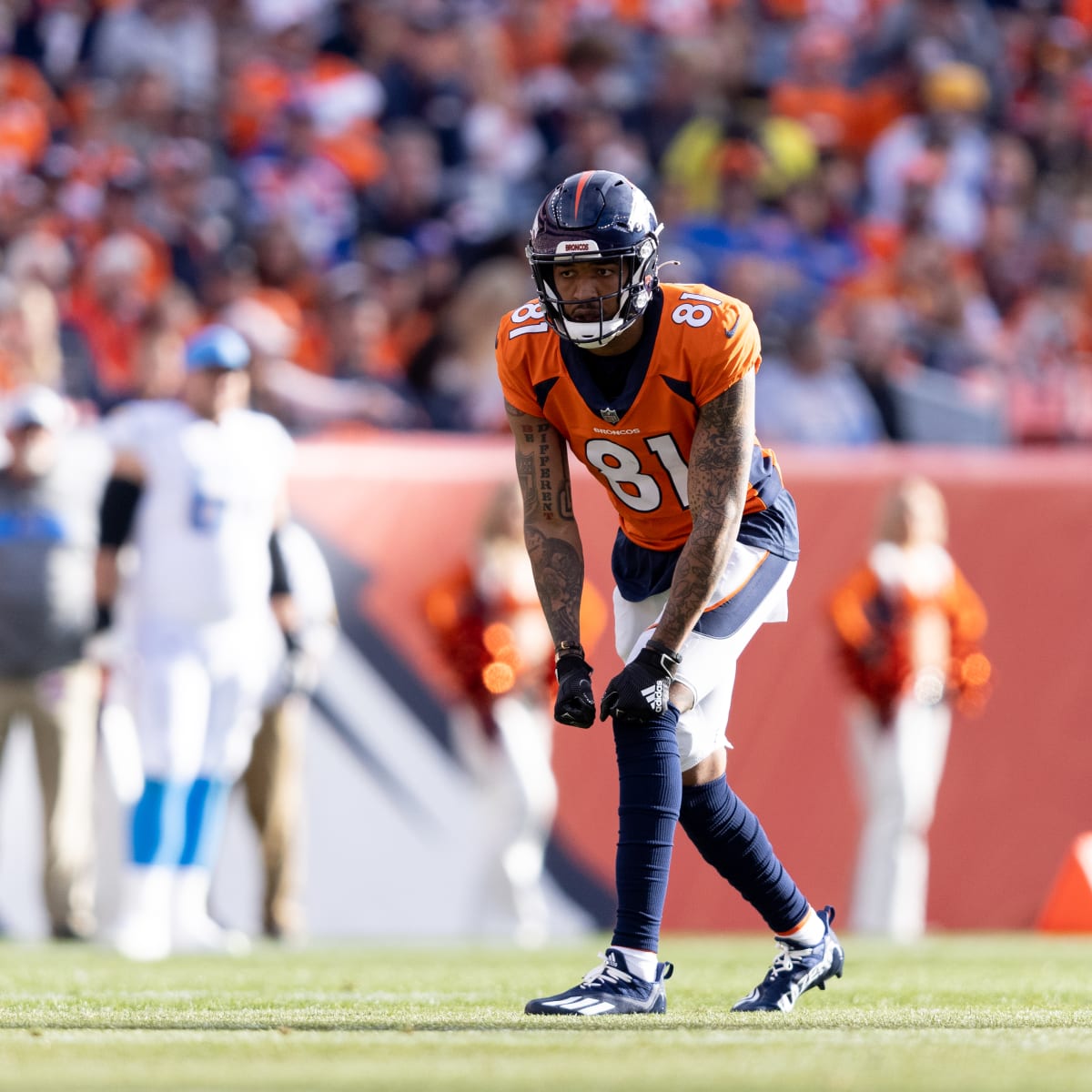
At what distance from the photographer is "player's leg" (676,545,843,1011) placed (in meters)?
5.09

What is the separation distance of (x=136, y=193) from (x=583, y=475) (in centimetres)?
375

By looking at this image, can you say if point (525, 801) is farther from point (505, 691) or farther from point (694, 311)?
point (694, 311)

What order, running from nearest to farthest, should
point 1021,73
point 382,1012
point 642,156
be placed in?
point 382,1012
point 642,156
point 1021,73

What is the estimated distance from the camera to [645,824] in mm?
4859

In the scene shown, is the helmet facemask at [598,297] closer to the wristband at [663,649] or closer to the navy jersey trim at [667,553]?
the navy jersey trim at [667,553]

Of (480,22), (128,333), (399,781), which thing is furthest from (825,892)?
(480,22)

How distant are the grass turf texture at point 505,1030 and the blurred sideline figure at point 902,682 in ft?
7.84

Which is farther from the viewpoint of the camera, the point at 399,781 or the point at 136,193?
the point at 136,193

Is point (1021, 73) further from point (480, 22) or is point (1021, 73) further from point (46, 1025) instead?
point (46, 1025)

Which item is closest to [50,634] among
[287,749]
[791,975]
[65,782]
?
[65,782]

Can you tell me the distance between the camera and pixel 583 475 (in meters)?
10.6

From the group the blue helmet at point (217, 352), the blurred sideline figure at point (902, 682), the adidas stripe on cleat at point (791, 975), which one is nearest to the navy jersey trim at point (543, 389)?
the adidas stripe on cleat at point (791, 975)

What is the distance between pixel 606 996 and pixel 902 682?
5512 mm

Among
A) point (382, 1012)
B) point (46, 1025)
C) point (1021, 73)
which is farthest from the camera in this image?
point (1021, 73)
